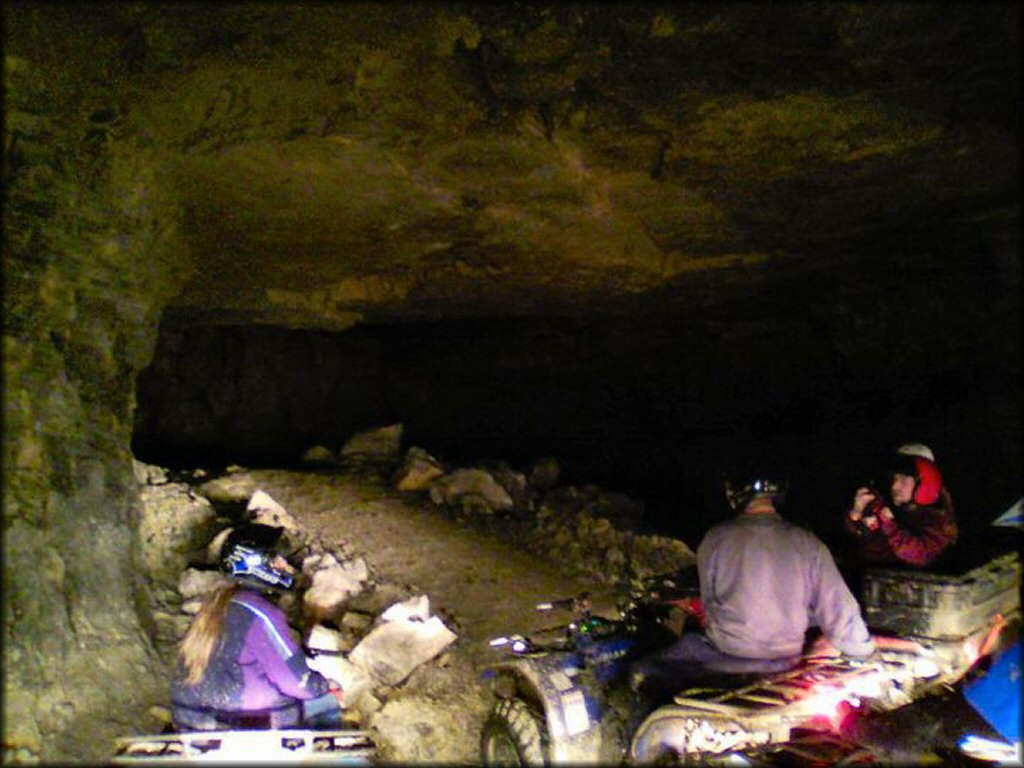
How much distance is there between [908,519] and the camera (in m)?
5.28

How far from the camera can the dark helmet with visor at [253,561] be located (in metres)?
4.39

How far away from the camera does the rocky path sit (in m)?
4.94

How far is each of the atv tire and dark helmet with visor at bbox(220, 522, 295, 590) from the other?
1478mm

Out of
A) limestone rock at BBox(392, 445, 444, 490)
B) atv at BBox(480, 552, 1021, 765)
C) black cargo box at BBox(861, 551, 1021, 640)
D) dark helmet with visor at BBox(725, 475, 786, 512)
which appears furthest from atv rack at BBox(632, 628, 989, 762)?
limestone rock at BBox(392, 445, 444, 490)

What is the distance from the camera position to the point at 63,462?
15.4 ft

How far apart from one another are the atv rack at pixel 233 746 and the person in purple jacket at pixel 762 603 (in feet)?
5.56

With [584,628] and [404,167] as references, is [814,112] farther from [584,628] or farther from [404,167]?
[584,628]

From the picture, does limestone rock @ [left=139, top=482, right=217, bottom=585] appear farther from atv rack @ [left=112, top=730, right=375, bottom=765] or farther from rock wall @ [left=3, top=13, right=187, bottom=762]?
atv rack @ [left=112, top=730, right=375, bottom=765]

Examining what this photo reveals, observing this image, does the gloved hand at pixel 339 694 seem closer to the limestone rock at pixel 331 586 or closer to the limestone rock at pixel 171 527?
the limestone rock at pixel 331 586

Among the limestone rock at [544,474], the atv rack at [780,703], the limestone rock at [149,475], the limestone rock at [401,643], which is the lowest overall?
the limestone rock at [401,643]

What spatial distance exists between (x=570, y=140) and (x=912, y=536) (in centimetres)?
370

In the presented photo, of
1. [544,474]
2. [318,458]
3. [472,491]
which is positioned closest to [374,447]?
[318,458]

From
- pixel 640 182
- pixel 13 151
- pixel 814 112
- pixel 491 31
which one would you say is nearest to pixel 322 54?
pixel 491 31

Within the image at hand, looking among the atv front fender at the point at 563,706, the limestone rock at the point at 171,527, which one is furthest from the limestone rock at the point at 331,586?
the atv front fender at the point at 563,706
